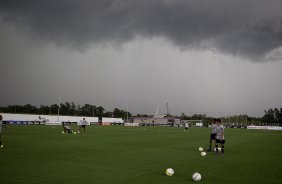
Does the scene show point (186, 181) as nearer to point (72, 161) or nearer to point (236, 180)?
point (236, 180)

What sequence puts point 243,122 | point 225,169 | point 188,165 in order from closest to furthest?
point 225,169 → point 188,165 → point 243,122

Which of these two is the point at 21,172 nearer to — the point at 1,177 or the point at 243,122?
the point at 1,177

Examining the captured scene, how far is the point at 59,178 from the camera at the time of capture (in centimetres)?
1085

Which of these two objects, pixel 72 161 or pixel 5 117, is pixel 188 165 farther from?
pixel 5 117

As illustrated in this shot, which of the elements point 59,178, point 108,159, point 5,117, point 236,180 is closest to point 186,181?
point 236,180

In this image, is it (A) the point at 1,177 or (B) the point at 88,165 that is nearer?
(A) the point at 1,177

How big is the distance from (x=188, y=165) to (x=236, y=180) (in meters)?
3.57

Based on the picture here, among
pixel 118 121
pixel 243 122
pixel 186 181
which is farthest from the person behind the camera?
pixel 118 121

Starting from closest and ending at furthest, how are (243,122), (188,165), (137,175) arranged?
(137,175) → (188,165) → (243,122)

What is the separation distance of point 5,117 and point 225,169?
85160 millimetres

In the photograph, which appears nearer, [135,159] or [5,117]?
[135,159]

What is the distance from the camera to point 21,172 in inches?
466

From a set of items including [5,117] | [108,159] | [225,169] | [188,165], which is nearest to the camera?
[225,169]

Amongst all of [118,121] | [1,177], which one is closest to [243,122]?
[118,121]
